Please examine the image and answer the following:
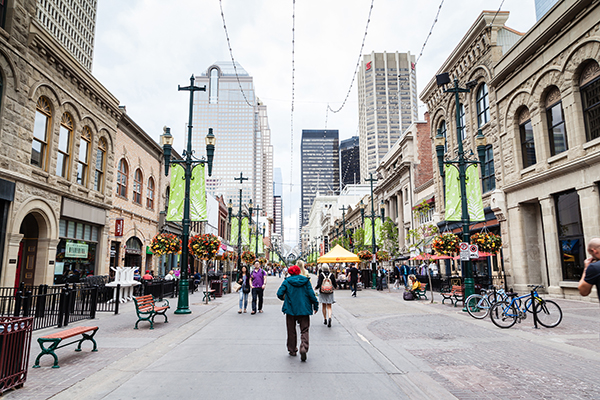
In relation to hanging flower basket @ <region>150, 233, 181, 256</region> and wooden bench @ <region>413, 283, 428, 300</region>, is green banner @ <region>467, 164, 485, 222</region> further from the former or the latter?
hanging flower basket @ <region>150, 233, 181, 256</region>

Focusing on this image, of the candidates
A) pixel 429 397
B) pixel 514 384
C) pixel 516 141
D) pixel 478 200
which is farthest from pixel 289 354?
pixel 516 141

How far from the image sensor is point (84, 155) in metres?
21.6

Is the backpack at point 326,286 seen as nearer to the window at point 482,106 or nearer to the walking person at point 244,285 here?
the walking person at point 244,285

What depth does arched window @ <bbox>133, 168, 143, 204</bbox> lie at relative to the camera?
28.3 metres

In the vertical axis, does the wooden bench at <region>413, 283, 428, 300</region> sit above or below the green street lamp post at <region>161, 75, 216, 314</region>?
below

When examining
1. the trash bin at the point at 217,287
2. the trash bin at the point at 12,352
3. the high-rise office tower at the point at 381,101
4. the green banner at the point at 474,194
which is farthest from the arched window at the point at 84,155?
the high-rise office tower at the point at 381,101

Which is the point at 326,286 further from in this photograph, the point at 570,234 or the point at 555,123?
the point at 555,123

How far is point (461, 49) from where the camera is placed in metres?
29.9

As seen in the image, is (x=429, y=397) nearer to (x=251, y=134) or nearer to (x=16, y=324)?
(x=16, y=324)

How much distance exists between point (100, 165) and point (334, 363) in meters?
20.8

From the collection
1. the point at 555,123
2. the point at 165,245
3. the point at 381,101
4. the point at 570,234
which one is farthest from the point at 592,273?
the point at 381,101

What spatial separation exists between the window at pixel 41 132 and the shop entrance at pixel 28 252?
256 centimetres

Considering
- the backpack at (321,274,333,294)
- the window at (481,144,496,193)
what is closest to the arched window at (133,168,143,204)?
the backpack at (321,274,333,294)

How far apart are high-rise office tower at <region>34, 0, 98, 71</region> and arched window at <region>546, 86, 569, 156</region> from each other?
75657 mm
